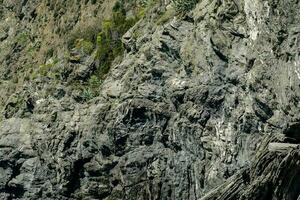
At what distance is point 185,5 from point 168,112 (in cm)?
562

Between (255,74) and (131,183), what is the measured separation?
26.6 ft

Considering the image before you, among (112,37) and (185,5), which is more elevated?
(185,5)

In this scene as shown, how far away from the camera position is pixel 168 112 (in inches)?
1212

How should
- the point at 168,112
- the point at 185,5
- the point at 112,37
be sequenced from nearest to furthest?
the point at 168,112
the point at 185,5
the point at 112,37

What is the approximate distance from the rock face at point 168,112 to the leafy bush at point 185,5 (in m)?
0.41

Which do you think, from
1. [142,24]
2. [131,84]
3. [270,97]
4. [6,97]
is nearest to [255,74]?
[270,97]

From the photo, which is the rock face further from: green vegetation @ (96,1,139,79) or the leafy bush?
green vegetation @ (96,1,139,79)

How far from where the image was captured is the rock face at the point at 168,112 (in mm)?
26391

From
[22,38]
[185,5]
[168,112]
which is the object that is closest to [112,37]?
[185,5]

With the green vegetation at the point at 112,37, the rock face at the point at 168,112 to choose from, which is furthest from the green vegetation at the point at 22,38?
the green vegetation at the point at 112,37

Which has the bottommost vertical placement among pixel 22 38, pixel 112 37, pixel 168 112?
pixel 168 112

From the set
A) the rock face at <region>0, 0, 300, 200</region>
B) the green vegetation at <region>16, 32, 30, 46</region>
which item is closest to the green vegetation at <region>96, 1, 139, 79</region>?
the rock face at <region>0, 0, 300, 200</region>

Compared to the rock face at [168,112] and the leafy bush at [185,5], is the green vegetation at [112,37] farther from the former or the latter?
the leafy bush at [185,5]

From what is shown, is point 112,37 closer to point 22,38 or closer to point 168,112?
point 168,112
